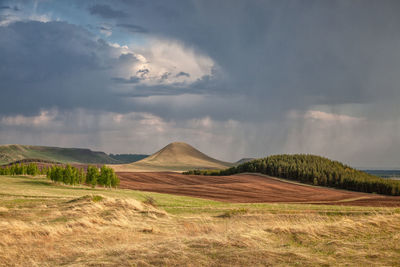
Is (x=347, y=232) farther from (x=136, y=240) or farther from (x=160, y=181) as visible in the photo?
(x=160, y=181)

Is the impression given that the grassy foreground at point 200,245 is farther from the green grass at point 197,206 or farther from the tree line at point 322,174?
the tree line at point 322,174

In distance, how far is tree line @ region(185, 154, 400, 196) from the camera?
97875 mm

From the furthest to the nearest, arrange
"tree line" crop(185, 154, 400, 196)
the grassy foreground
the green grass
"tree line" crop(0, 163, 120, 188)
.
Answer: "tree line" crop(185, 154, 400, 196) → "tree line" crop(0, 163, 120, 188) → the green grass → the grassy foreground

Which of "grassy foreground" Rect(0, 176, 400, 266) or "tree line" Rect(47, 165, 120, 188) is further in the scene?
"tree line" Rect(47, 165, 120, 188)

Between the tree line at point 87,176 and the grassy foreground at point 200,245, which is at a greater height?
the grassy foreground at point 200,245

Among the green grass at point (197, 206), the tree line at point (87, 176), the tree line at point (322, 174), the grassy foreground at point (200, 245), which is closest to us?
the grassy foreground at point (200, 245)

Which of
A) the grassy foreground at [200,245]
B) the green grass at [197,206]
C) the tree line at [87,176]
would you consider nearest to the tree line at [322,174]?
the tree line at [87,176]

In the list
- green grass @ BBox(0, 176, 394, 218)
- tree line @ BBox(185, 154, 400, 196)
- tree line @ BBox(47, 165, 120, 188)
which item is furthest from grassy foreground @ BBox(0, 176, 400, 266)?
tree line @ BBox(185, 154, 400, 196)

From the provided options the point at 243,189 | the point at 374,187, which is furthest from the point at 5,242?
the point at 374,187

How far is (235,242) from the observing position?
11.4m

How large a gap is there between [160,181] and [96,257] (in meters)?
80.2

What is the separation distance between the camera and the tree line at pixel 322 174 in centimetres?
9788

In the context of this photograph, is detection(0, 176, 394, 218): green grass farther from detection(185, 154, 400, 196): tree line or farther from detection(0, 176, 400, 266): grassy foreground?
detection(185, 154, 400, 196): tree line

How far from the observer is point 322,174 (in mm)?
109938
